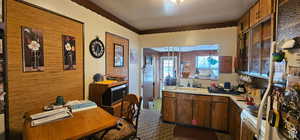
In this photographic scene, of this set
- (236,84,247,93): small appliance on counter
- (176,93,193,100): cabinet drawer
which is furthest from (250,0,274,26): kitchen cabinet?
(176,93,193,100): cabinet drawer

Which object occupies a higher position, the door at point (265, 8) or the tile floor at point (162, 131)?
the door at point (265, 8)

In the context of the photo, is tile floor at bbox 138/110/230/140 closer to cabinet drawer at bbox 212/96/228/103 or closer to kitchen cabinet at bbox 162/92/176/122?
kitchen cabinet at bbox 162/92/176/122

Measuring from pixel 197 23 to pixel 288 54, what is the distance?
2.75 m

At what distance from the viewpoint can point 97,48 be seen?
247cm

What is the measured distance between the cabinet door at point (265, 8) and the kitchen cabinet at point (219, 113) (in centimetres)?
164

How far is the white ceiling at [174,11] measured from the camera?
88.7 inches

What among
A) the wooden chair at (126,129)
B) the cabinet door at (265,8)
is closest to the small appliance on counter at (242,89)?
the cabinet door at (265,8)

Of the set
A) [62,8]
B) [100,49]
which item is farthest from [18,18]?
[100,49]

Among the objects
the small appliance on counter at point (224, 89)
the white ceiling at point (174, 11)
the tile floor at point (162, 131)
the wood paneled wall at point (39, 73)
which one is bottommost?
the tile floor at point (162, 131)

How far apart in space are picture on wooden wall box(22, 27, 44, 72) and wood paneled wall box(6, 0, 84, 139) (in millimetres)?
43

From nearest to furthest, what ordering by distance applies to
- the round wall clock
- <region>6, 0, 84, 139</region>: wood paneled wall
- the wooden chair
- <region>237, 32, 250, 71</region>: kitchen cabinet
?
<region>6, 0, 84, 139</region>: wood paneled wall, the wooden chair, the round wall clock, <region>237, 32, 250, 71</region>: kitchen cabinet

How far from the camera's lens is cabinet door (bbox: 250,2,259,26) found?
206cm

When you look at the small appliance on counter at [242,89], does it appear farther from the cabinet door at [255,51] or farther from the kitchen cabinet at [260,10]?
the kitchen cabinet at [260,10]

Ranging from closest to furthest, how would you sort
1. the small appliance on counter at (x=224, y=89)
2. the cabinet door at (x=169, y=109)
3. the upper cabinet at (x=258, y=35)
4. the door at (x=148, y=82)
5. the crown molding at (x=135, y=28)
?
1. the upper cabinet at (x=258, y=35)
2. the crown molding at (x=135, y=28)
3. the small appliance on counter at (x=224, y=89)
4. the cabinet door at (x=169, y=109)
5. the door at (x=148, y=82)
